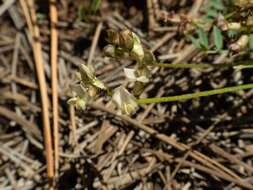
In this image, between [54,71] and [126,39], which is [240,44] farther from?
[54,71]

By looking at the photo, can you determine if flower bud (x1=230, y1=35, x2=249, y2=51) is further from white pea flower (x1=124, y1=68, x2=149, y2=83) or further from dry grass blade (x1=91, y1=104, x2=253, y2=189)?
dry grass blade (x1=91, y1=104, x2=253, y2=189)

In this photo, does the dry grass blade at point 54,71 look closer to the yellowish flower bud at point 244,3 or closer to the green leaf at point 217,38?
the green leaf at point 217,38

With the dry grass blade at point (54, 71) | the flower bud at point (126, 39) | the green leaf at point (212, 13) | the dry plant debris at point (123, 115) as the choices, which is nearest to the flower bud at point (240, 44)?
the dry plant debris at point (123, 115)

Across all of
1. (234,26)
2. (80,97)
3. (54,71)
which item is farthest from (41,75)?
(234,26)

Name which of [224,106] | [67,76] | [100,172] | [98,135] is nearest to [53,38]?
[67,76]

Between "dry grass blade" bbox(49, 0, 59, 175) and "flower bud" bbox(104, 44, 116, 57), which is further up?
"flower bud" bbox(104, 44, 116, 57)

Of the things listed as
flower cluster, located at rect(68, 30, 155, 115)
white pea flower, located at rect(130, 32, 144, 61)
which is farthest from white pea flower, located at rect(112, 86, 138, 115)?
white pea flower, located at rect(130, 32, 144, 61)
